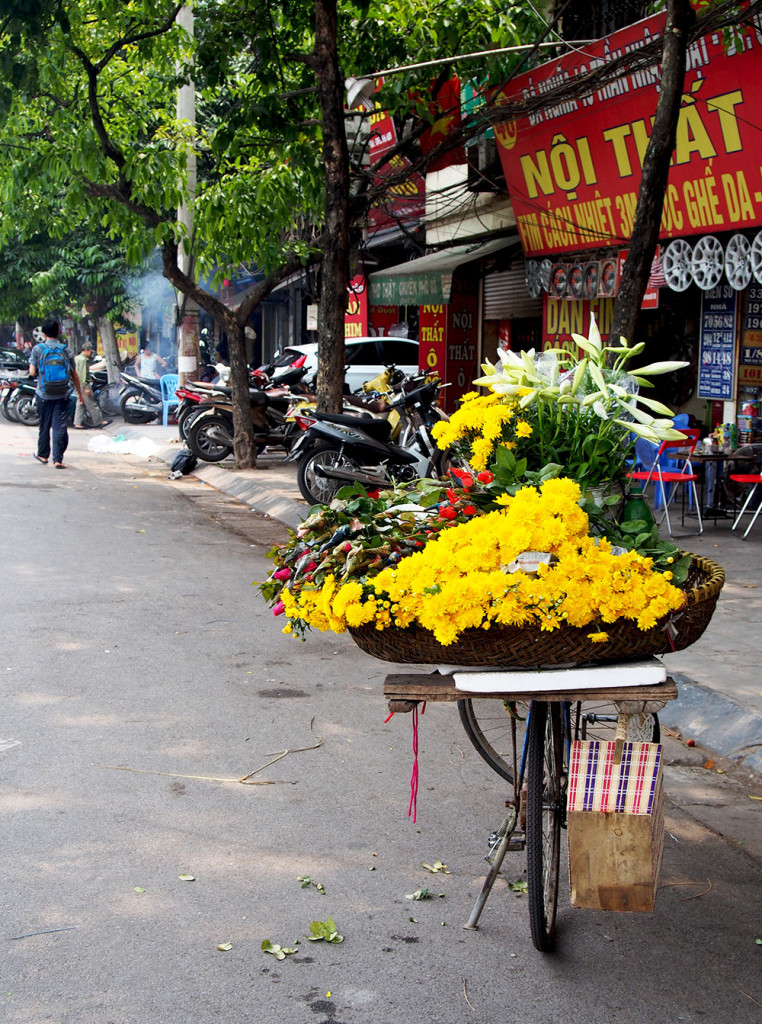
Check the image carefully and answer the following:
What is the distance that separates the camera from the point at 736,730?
4.97m

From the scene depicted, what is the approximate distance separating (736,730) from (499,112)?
27.3ft

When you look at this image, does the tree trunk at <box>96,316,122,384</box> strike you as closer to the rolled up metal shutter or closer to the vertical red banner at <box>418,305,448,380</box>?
the vertical red banner at <box>418,305,448,380</box>

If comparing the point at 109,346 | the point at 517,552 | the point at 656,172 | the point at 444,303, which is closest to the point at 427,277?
the point at 444,303

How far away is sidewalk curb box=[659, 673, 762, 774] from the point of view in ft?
15.8

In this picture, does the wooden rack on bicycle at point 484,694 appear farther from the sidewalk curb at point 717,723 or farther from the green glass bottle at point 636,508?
the sidewalk curb at point 717,723

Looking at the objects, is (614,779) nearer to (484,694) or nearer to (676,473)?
(484,694)

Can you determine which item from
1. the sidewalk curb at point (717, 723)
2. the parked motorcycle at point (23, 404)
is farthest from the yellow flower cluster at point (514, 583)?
the parked motorcycle at point (23, 404)

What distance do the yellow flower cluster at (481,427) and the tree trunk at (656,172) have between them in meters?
3.74

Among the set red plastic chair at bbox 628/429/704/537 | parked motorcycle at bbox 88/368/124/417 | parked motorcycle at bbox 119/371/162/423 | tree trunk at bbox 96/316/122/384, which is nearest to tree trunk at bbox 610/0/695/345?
red plastic chair at bbox 628/429/704/537

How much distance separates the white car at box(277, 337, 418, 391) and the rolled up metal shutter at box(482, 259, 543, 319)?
287 cm

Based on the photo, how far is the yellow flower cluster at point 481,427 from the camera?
3262 mm

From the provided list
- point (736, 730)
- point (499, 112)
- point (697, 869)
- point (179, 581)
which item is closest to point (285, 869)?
point (697, 869)

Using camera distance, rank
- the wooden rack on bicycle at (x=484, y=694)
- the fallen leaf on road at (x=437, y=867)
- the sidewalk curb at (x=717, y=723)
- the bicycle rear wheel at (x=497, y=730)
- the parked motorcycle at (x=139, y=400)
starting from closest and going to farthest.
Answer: the wooden rack on bicycle at (x=484, y=694), the fallen leaf on road at (x=437, y=867), the bicycle rear wheel at (x=497, y=730), the sidewalk curb at (x=717, y=723), the parked motorcycle at (x=139, y=400)

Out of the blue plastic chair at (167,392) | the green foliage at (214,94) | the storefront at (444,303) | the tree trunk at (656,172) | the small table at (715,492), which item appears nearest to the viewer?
the tree trunk at (656,172)
